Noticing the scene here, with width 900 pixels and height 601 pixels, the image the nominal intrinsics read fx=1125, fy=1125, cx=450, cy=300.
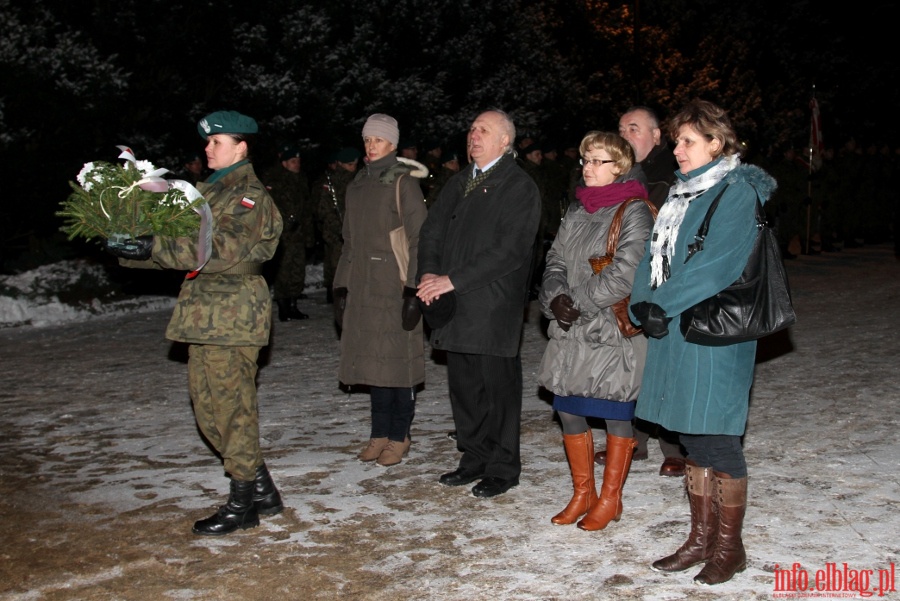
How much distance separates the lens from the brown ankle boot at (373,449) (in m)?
6.66

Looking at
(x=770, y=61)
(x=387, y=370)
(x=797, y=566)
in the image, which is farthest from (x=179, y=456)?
(x=770, y=61)

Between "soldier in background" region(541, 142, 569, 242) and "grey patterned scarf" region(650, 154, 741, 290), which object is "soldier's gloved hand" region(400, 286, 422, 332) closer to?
"grey patterned scarf" region(650, 154, 741, 290)

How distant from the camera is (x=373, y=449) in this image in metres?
6.68

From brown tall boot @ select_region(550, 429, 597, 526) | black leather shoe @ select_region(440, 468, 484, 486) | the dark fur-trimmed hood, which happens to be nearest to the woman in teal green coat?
the dark fur-trimmed hood

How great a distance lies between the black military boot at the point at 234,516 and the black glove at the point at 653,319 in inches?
83.1

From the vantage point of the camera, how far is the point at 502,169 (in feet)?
19.5

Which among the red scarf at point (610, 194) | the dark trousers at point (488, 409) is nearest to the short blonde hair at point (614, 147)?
the red scarf at point (610, 194)

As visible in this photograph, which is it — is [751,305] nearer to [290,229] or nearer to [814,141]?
[290,229]

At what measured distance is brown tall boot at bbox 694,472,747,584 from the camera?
15.2 feet

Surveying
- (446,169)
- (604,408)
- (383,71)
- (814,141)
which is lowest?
(604,408)

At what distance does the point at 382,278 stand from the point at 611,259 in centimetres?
169

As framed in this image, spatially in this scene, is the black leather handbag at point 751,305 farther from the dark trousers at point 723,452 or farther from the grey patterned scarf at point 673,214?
the dark trousers at point 723,452

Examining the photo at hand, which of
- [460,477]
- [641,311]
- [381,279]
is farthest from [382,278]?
[641,311]

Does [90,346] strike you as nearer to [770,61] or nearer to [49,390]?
[49,390]
